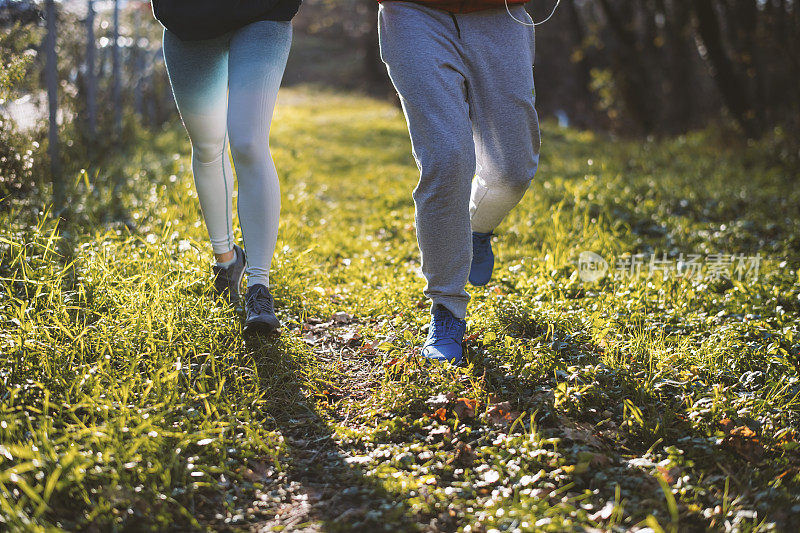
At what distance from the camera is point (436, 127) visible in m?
2.50

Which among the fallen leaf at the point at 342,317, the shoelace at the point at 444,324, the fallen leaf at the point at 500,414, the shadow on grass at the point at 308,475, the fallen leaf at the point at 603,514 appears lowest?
the fallen leaf at the point at 342,317

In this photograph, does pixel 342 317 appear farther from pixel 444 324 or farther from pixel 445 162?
pixel 445 162

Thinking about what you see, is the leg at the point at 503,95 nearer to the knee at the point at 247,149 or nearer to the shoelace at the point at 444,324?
the shoelace at the point at 444,324

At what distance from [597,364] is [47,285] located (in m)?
2.26

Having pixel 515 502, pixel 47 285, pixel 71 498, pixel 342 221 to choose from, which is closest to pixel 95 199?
pixel 342 221

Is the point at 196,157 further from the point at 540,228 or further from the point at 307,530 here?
the point at 540,228

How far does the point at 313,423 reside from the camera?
2.40 metres

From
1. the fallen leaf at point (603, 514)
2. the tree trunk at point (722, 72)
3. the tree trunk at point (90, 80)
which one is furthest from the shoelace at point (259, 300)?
the tree trunk at point (722, 72)

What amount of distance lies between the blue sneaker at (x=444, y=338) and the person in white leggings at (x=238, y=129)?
621 mm

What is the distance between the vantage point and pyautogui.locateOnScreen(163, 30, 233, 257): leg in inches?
112

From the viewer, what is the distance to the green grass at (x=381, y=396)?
185 centimetres

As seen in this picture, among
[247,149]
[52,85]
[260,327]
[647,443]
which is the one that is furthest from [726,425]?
[52,85]

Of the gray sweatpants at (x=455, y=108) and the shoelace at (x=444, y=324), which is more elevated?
the gray sweatpants at (x=455, y=108)

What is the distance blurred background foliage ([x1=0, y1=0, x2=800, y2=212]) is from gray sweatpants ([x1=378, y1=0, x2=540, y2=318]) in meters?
2.27
